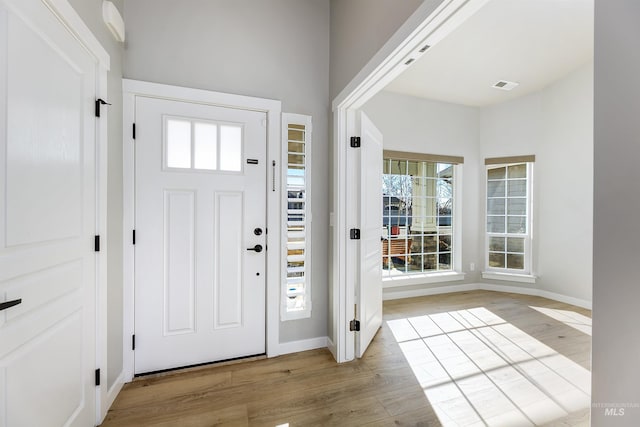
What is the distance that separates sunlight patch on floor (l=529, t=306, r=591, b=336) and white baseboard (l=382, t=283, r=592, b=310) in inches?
16.1

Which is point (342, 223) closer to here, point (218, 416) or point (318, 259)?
point (318, 259)

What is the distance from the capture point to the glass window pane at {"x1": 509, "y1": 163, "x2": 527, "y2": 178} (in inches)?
162

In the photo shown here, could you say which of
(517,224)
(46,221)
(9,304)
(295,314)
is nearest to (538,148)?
(517,224)

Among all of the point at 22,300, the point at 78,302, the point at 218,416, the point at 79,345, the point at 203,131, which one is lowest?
the point at 218,416

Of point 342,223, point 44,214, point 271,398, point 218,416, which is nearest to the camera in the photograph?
point 44,214

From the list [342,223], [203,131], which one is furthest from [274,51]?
[342,223]

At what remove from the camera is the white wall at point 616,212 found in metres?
0.58

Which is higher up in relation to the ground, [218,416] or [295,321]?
[295,321]

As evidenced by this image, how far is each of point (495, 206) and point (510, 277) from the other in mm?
1139

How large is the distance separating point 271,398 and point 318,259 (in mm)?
1070

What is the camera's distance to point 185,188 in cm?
201

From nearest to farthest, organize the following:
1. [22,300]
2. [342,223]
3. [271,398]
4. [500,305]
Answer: [22,300]
[271,398]
[342,223]
[500,305]

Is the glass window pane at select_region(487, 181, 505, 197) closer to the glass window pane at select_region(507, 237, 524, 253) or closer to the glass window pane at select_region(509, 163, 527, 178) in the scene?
the glass window pane at select_region(509, 163, 527, 178)

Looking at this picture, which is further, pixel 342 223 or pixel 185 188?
pixel 342 223
